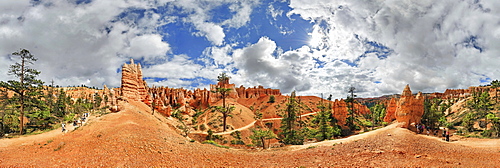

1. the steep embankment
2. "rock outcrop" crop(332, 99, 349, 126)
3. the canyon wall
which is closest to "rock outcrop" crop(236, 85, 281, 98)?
"rock outcrop" crop(332, 99, 349, 126)

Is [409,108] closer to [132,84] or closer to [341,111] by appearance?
[341,111]

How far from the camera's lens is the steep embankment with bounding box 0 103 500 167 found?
14.0 meters

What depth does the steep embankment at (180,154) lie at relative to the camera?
1402cm

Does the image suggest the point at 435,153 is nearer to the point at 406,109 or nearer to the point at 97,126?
the point at 406,109

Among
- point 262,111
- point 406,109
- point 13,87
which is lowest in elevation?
point 262,111

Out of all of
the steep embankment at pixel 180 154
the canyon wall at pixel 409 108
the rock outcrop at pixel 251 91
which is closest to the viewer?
the steep embankment at pixel 180 154

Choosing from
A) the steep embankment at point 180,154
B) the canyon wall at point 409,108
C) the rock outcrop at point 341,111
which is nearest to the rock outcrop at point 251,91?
the rock outcrop at point 341,111

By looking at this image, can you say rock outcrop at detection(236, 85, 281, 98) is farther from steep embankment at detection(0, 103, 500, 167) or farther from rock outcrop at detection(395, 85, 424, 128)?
steep embankment at detection(0, 103, 500, 167)

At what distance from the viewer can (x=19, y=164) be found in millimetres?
13594

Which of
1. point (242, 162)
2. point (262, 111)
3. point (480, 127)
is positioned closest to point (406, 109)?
point (480, 127)

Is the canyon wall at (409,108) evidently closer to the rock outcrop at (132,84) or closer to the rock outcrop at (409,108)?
the rock outcrop at (409,108)

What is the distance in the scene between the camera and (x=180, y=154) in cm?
1675

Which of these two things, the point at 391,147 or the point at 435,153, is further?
the point at 391,147

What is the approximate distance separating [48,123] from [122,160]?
3211cm
